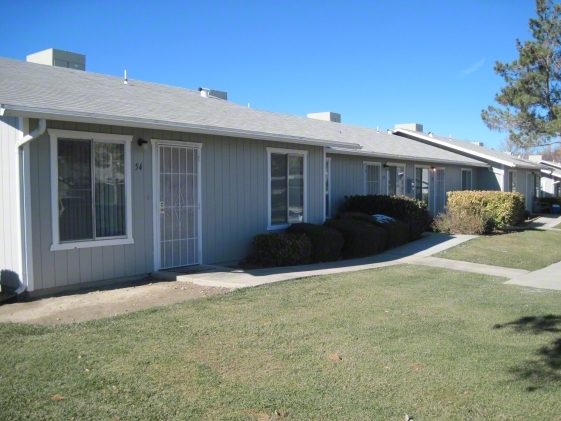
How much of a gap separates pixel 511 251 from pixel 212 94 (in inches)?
380

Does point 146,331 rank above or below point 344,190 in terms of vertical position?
below

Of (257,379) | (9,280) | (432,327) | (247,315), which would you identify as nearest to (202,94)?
(9,280)

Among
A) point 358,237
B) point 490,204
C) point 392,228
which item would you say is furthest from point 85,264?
point 490,204

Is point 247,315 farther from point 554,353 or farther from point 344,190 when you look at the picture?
point 344,190

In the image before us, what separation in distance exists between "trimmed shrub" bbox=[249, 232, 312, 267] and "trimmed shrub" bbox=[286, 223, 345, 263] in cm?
40

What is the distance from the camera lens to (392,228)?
590 inches

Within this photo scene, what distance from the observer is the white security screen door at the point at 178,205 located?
1041 centimetres

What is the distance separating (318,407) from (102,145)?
20.8 feet

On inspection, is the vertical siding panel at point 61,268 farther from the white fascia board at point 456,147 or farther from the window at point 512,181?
the window at point 512,181

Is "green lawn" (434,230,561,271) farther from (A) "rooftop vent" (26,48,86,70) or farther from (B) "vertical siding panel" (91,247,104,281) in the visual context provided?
(A) "rooftop vent" (26,48,86,70)

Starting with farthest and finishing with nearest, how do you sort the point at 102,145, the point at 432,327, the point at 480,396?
the point at 102,145
the point at 432,327
the point at 480,396

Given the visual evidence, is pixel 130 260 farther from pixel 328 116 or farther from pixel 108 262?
pixel 328 116

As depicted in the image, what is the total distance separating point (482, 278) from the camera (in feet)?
35.9

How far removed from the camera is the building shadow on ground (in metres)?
5.42
